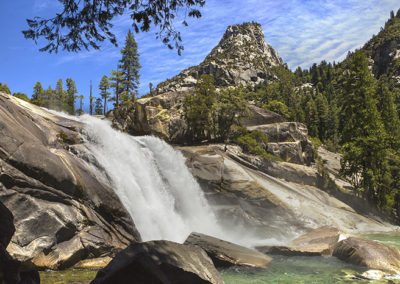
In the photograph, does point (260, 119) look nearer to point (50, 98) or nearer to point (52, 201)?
point (52, 201)

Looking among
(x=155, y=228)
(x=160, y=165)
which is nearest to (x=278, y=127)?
(x=160, y=165)

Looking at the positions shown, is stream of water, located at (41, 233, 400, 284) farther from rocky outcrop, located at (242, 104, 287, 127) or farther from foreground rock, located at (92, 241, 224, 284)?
rocky outcrop, located at (242, 104, 287, 127)

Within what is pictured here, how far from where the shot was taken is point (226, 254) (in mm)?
12375

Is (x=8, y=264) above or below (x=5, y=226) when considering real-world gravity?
below

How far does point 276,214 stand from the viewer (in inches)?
827

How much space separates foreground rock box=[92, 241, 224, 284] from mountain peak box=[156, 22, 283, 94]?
92.0 metres

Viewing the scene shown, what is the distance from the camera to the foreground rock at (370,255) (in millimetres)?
11234

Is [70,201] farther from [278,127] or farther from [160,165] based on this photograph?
[278,127]

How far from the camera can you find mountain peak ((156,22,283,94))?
386 feet

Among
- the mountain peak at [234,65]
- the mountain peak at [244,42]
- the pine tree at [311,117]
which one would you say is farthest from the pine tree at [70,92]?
the mountain peak at [244,42]

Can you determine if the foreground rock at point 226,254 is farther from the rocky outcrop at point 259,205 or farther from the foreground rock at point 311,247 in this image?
the rocky outcrop at point 259,205

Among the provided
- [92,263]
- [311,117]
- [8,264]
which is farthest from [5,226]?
[311,117]

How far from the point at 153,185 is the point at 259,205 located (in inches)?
316

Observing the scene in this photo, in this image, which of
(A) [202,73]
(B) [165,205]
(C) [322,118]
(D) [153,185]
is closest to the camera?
(B) [165,205]
